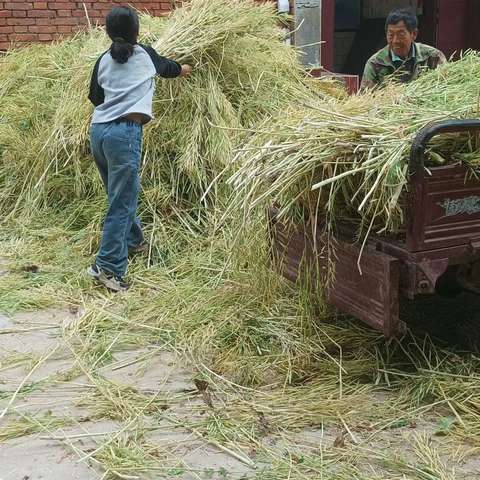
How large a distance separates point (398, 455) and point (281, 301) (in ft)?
4.58

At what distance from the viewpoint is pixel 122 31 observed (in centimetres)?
499

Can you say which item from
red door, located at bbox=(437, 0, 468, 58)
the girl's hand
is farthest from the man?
red door, located at bbox=(437, 0, 468, 58)

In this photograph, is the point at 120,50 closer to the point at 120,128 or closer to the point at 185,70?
the point at 120,128

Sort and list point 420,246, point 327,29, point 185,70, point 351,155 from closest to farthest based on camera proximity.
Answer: point 420,246, point 351,155, point 185,70, point 327,29

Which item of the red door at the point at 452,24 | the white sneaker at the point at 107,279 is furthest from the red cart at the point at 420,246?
the red door at the point at 452,24

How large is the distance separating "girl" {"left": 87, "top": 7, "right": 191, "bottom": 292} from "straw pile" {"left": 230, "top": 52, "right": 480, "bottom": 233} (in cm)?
138

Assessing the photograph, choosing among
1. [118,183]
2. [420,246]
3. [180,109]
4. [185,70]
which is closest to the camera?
[420,246]

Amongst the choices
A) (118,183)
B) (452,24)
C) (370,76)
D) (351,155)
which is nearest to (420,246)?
(351,155)

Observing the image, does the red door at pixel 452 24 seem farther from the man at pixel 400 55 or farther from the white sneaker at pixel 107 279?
the white sneaker at pixel 107 279

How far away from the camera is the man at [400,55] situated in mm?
5770

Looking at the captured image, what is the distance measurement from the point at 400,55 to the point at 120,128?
89.3 inches

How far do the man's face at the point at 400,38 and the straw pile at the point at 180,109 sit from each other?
1.00 m

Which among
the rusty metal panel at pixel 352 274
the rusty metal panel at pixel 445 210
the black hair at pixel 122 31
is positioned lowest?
the rusty metal panel at pixel 352 274

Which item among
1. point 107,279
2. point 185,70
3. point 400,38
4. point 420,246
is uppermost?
point 400,38
